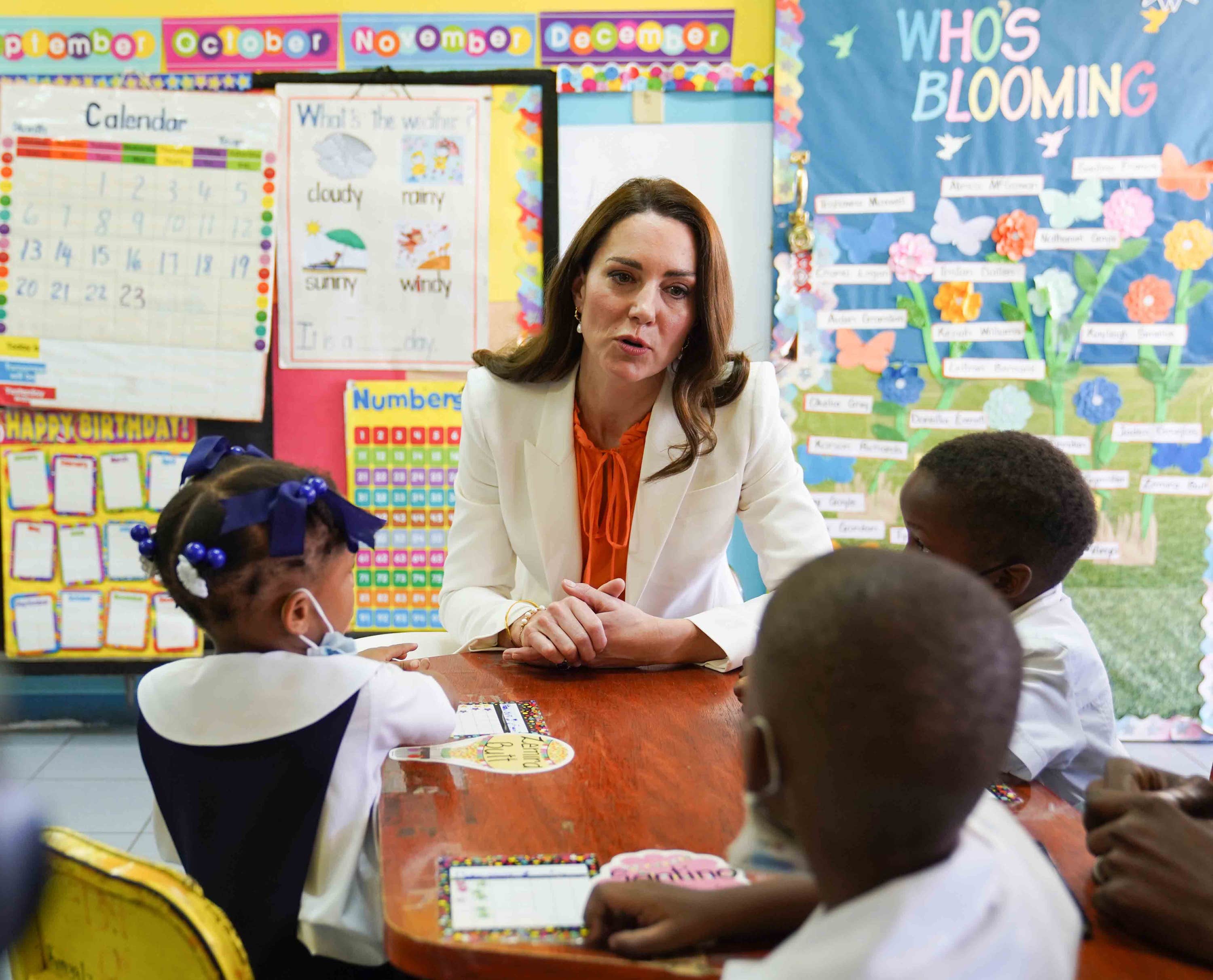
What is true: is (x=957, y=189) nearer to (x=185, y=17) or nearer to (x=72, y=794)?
(x=185, y=17)

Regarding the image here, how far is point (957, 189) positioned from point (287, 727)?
2.72 m

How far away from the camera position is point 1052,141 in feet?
10.1

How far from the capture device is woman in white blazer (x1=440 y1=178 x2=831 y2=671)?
181cm

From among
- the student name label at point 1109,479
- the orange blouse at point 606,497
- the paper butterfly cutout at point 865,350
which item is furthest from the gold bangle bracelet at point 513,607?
the student name label at point 1109,479

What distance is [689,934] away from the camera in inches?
31.1

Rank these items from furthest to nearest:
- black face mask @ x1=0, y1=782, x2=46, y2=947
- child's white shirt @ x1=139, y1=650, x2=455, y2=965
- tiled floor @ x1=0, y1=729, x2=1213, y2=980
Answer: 1. tiled floor @ x1=0, y1=729, x2=1213, y2=980
2. child's white shirt @ x1=139, y1=650, x2=455, y2=965
3. black face mask @ x1=0, y1=782, x2=46, y2=947

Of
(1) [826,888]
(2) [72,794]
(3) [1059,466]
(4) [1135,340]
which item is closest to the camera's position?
(1) [826,888]

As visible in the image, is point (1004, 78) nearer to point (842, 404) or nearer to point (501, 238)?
point (842, 404)

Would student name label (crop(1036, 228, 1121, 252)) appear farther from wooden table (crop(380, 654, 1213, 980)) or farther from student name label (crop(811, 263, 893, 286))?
wooden table (crop(380, 654, 1213, 980))

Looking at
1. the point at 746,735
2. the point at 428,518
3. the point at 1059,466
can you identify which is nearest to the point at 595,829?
the point at 746,735

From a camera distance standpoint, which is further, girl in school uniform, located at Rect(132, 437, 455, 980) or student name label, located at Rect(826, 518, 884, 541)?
student name label, located at Rect(826, 518, 884, 541)

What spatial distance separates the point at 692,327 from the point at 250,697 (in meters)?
1.09

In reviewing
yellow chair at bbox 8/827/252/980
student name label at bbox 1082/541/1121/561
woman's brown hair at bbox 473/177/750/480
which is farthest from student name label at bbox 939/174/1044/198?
yellow chair at bbox 8/827/252/980

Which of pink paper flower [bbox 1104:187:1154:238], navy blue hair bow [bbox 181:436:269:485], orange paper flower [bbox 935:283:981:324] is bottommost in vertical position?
navy blue hair bow [bbox 181:436:269:485]
